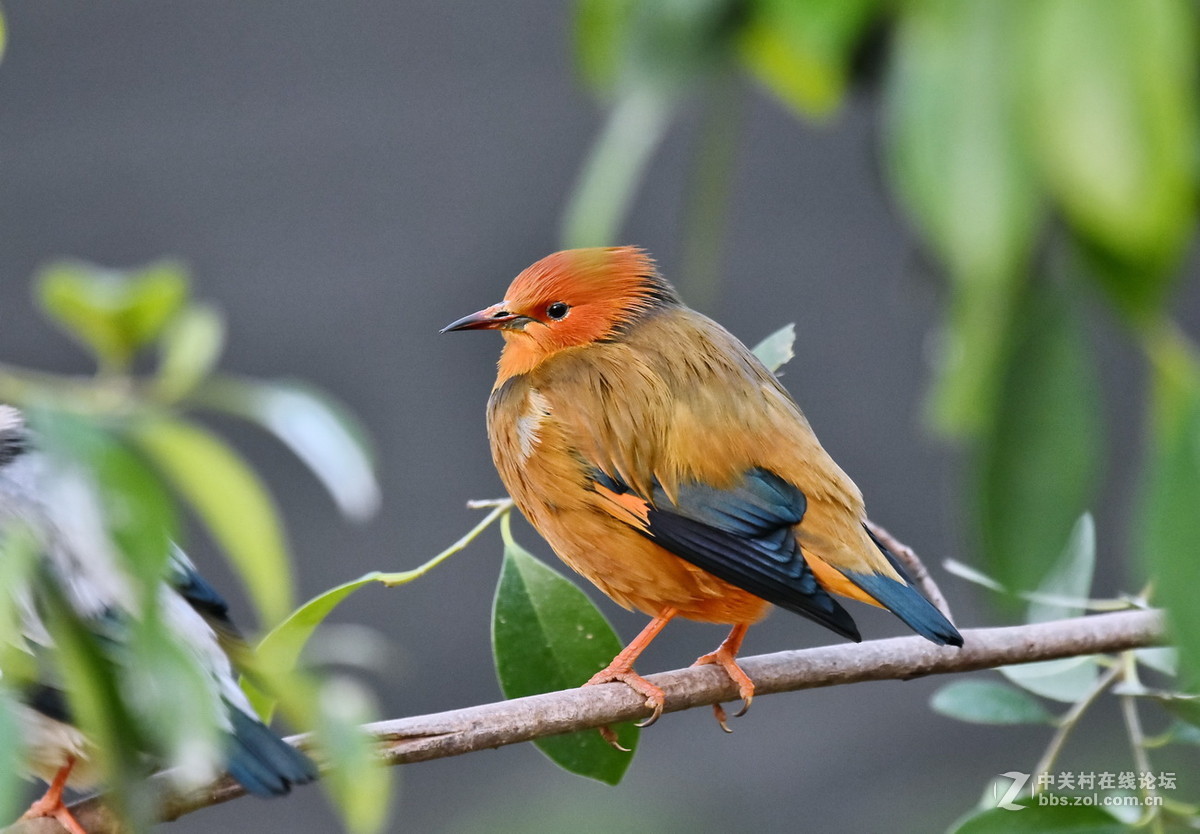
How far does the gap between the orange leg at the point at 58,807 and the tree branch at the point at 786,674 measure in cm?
2

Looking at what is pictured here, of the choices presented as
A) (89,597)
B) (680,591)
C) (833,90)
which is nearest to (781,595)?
(680,591)

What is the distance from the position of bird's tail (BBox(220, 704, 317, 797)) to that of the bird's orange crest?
75 cm

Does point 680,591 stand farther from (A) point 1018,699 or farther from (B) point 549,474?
(A) point 1018,699

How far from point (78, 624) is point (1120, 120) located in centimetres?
53

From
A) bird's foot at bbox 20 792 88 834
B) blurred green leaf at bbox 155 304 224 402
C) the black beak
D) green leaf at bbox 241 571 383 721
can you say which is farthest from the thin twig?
blurred green leaf at bbox 155 304 224 402

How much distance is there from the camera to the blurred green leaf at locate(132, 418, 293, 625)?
22.1 inches

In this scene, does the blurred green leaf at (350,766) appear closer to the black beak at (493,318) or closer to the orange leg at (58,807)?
the orange leg at (58,807)

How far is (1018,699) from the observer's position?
1.77 m

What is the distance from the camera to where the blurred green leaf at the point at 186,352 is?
0.71 m

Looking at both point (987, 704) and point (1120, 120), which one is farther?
point (987, 704)

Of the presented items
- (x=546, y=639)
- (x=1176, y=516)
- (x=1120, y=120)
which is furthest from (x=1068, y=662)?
(x=1120, y=120)

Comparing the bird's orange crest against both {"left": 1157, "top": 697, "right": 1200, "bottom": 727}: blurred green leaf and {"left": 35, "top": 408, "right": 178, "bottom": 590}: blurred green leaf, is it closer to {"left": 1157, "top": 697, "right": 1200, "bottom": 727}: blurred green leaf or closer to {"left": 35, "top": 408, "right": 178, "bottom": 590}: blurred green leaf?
{"left": 1157, "top": 697, "right": 1200, "bottom": 727}: blurred green leaf

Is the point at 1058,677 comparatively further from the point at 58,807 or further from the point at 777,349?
the point at 58,807

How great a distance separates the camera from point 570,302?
177 centimetres
